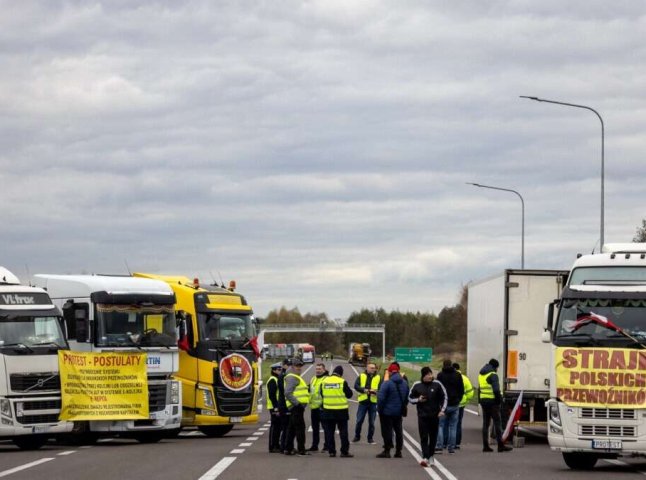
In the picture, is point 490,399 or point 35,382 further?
point 490,399

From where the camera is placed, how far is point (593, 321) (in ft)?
71.8

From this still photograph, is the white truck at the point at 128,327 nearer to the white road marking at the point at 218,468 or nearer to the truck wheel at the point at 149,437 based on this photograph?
the truck wheel at the point at 149,437

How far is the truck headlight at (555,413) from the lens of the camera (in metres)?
21.7

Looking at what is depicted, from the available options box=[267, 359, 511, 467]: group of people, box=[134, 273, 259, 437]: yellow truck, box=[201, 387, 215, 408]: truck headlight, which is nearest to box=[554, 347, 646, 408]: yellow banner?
box=[267, 359, 511, 467]: group of people

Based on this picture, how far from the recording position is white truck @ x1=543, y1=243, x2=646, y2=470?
69.9 feet

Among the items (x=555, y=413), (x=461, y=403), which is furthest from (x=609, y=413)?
(x=461, y=403)

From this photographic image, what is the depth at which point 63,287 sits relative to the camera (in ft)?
93.7

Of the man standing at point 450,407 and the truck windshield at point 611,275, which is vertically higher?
the truck windshield at point 611,275

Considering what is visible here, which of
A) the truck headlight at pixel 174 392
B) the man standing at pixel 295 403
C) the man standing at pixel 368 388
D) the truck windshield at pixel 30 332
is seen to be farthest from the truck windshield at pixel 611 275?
the truck windshield at pixel 30 332

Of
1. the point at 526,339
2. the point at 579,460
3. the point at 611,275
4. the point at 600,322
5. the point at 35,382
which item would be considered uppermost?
the point at 611,275

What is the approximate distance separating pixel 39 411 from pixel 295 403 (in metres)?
5.03

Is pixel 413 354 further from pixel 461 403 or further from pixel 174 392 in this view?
pixel 461 403

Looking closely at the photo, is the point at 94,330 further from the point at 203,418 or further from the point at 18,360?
the point at 203,418

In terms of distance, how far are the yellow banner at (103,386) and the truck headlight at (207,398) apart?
9.19 ft
